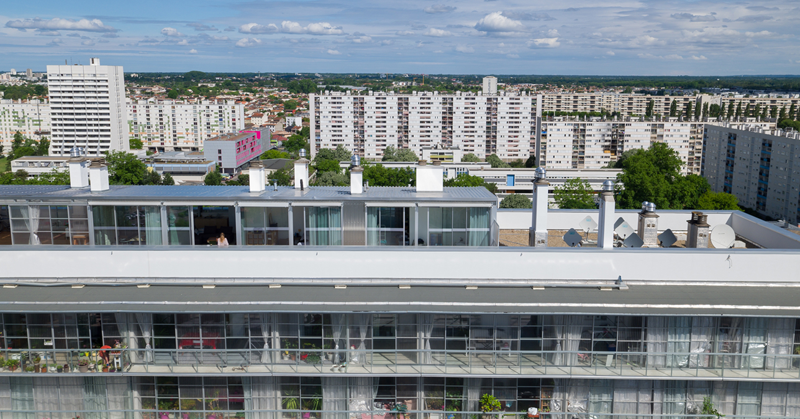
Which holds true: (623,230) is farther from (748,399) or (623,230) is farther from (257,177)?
(257,177)

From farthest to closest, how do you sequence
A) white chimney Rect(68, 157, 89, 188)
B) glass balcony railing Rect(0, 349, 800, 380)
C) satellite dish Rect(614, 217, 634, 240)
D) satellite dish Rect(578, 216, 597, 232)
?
1. satellite dish Rect(578, 216, 597, 232)
2. satellite dish Rect(614, 217, 634, 240)
3. white chimney Rect(68, 157, 89, 188)
4. glass balcony railing Rect(0, 349, 800, 380)

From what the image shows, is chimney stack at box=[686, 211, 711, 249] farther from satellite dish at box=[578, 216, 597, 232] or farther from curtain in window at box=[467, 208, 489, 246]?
curtain in window at box=[467, 208, 489, 246]

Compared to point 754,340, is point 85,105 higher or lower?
higher

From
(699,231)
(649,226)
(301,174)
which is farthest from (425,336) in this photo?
(699,231)

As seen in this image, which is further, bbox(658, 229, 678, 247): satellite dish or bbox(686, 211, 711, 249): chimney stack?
bbox(658, 229, 678, 247): satellite dish

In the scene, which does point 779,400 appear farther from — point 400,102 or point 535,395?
point 400,102

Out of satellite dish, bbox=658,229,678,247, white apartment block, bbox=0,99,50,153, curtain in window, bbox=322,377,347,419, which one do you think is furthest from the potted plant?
white apartment block, bbox=0,99,50,153

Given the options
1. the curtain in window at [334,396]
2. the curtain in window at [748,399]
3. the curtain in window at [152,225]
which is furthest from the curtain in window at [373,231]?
the curtain in window at [748,399]
